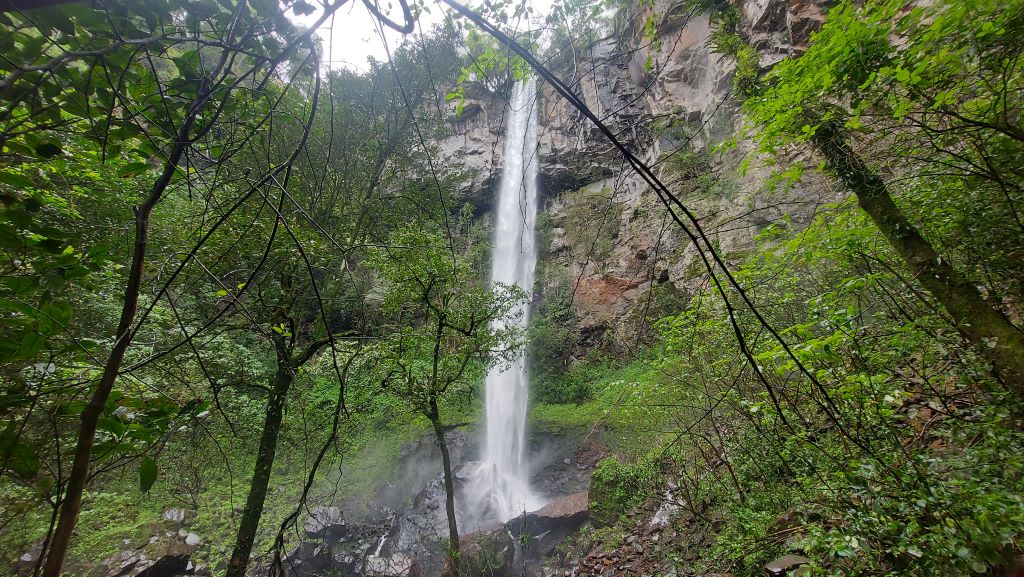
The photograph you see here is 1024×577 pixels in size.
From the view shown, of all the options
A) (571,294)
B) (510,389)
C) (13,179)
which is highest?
(13,179)

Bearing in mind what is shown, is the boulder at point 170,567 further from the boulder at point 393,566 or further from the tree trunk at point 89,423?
the tree trunk at point 89,423

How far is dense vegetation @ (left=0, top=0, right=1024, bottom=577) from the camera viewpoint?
812 mm

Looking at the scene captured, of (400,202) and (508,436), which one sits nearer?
(400,202)

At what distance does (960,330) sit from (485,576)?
5.23m

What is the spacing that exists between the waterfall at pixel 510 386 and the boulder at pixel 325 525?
270 centimetres

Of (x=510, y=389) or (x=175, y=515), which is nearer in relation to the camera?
(x=175, y=515)

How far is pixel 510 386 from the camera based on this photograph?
12.3 metres

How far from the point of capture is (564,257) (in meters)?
14.6

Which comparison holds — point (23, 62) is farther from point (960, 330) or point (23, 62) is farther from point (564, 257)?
point (564, 257)

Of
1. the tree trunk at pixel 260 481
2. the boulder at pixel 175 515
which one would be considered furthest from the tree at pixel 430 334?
the boulder at pixel 175 515

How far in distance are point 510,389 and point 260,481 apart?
8678mm

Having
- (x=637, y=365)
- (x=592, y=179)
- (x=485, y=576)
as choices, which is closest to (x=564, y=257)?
(x=592, y=179)

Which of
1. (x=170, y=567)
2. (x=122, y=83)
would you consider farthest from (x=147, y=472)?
(x=170, y=567)

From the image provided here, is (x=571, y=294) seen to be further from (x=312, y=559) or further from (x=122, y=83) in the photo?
(x=312, y=559)
